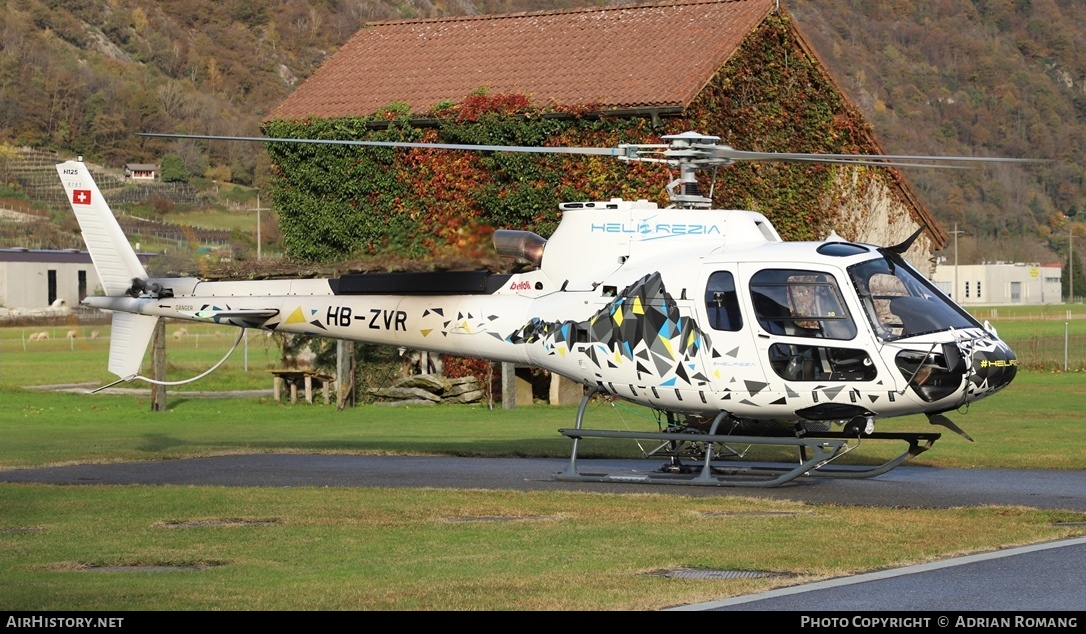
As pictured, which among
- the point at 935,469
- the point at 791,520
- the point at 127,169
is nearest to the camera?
the point at 791,520

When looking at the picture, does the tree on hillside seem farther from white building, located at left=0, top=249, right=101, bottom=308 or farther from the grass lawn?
the grass lawn

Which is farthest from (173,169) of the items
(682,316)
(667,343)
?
Answer: (682,316)

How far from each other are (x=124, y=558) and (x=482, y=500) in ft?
16.6

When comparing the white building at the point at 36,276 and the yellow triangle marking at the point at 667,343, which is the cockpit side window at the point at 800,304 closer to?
the yellow triangle marking at the point at 667,343

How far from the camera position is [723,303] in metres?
18.3

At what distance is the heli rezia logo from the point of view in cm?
1911

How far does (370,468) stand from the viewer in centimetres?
2170

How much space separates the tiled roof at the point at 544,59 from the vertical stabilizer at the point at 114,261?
16507 millimetres

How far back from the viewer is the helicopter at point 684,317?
690 inches

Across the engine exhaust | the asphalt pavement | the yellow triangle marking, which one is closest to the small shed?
the asphalt pavement

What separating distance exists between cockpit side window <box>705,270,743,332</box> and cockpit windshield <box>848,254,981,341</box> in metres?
1.43

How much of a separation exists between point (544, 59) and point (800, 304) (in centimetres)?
2340
